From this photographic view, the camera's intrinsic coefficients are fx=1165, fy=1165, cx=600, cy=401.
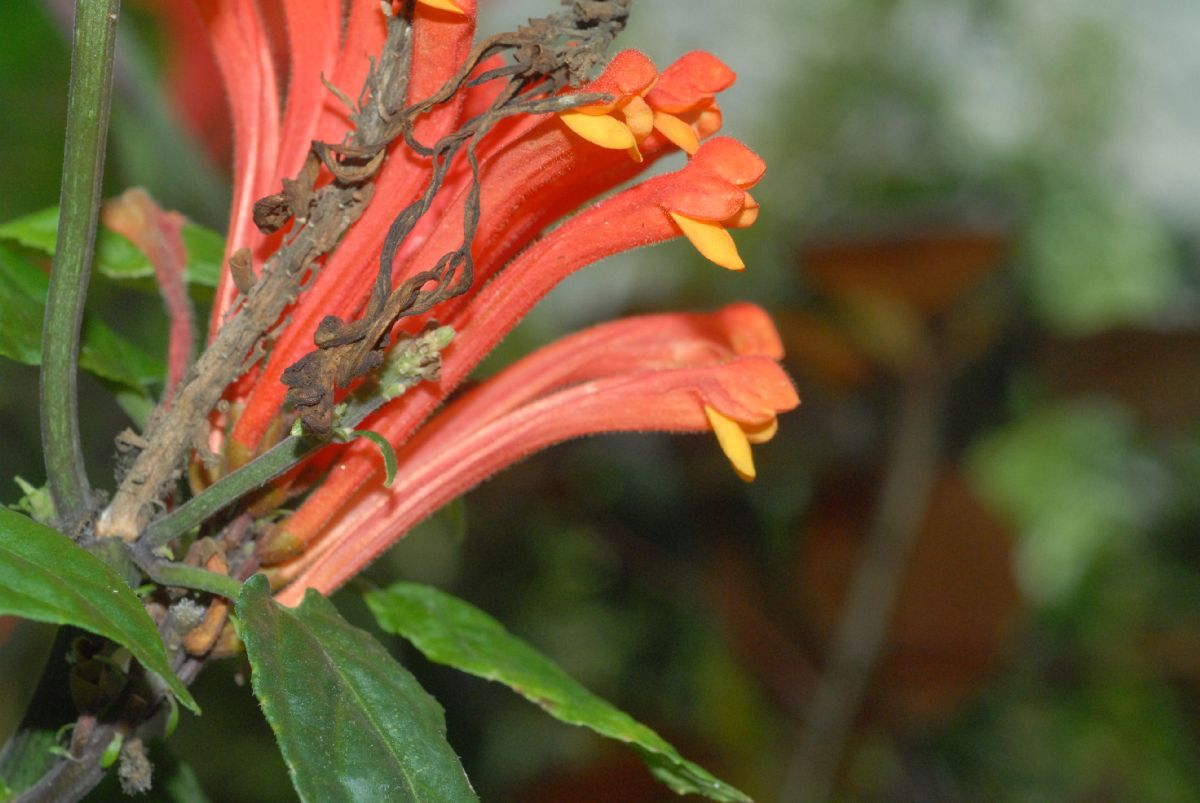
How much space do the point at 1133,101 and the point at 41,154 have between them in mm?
2942

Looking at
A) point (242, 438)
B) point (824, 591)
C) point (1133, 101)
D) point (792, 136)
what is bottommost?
point (242, 438)

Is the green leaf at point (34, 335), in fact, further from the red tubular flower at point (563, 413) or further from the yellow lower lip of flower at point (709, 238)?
the yellow lower lip of flower at point (709, 238)

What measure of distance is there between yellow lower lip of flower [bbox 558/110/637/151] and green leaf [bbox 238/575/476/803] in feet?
0.71

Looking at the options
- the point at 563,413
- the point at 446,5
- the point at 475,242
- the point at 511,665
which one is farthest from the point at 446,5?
the point at 511,665

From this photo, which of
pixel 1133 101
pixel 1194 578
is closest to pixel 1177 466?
pixel 1194 578

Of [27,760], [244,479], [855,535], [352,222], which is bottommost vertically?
[27,760]

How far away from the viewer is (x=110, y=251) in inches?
28.5

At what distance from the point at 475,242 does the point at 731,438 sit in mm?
159

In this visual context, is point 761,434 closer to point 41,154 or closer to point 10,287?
point 10,287

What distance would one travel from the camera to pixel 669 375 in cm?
Result: 61

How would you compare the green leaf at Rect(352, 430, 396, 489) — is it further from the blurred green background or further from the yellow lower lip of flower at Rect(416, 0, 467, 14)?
the blurred green background

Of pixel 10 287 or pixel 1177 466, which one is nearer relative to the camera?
pixel 10 287

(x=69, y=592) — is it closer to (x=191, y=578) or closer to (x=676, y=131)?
(x=191, y=578)

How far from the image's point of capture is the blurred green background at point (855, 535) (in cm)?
202
